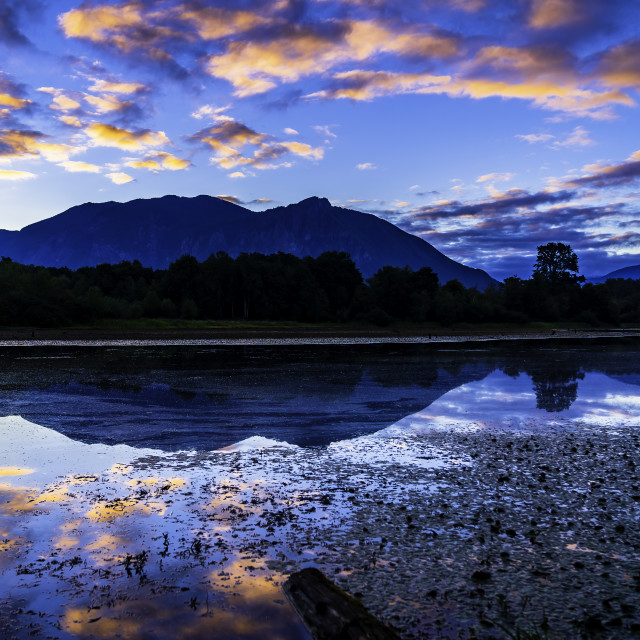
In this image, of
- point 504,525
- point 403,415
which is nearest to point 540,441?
point 403,415

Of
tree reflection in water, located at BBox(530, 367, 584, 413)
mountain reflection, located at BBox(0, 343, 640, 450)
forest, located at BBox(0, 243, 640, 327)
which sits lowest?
mountain reflection, located at BBox(0, 343, 640, 450)

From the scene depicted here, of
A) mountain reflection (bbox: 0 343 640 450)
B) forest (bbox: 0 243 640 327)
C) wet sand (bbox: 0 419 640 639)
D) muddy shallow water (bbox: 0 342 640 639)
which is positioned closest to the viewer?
wet sand (bbox: 0 419 640 639)

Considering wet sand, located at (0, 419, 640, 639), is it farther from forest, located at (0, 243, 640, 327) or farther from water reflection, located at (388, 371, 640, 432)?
forest, located at (0, 243, 640, 327)

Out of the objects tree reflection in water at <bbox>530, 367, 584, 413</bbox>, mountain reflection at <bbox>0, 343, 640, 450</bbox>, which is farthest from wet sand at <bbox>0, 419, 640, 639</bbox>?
tree reflection in water at <bbox>530, 367, 584, 413</bbox>

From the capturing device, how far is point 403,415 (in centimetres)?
2416

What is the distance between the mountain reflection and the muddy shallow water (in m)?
0.27

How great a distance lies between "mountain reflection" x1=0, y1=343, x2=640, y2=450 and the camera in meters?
20.5

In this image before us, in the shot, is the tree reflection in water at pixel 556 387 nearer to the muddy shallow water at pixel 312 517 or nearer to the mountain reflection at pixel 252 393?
the mountain reflection at pixel 252 393

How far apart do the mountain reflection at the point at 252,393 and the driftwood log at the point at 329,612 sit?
36.9ft

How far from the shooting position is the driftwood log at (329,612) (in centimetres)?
588

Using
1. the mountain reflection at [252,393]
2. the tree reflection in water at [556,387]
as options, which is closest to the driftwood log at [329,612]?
the mountain reflection at [252,393]

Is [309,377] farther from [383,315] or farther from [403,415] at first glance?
[383,315]

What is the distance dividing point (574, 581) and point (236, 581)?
16.7ft

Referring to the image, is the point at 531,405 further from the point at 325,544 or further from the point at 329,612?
the point at 329,612
